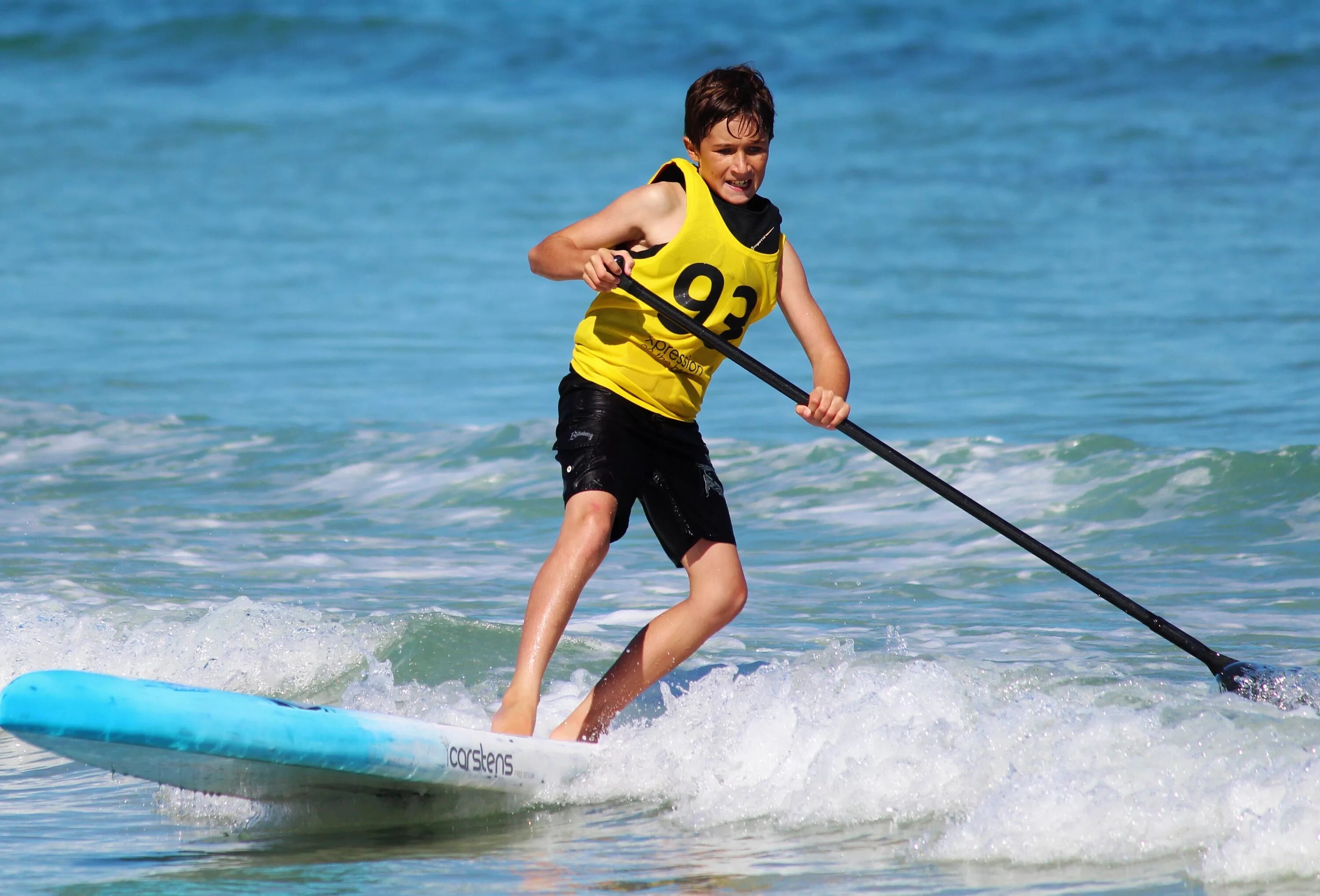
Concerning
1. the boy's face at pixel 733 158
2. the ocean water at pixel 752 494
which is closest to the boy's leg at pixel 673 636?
the ocean water at pixel 752 494

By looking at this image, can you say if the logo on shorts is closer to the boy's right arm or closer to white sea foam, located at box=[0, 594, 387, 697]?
the boy's right arm

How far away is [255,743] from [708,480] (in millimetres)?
1359

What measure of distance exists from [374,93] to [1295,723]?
29631 mm

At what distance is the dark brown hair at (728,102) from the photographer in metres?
4.11

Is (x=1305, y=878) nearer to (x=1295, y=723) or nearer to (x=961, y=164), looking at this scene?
(x=1295, y=723)

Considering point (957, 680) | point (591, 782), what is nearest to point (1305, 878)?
point (957, 680)

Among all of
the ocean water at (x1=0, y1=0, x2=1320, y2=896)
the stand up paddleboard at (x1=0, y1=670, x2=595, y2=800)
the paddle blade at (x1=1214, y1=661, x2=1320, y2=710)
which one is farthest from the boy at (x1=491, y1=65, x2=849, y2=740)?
the paddle blade at (x1=1214, y1=661, x2=1320, y2=710)

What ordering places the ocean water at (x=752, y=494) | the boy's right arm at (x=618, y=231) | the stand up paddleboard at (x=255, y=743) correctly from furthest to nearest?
the boy's right arm at (x=618, y=231)
the ocean water at (x=752, y=494)
the stand up paddleboard at (x=255, y=743)

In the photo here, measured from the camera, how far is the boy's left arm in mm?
4203

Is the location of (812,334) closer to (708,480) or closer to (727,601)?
(708,480)

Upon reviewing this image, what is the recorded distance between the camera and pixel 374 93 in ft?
105

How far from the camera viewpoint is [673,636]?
432cm

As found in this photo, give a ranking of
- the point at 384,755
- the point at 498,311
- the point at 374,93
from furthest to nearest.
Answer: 1. the point at 374,93
2. the point at 498,311
3. the point at 384,755

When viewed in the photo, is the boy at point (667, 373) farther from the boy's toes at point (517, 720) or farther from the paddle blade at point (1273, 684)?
the paddle blade at point (1273, 684)
